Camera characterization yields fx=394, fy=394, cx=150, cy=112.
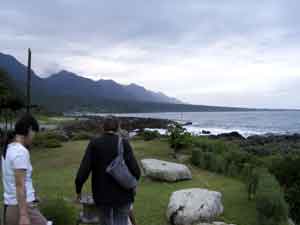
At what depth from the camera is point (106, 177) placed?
406cm

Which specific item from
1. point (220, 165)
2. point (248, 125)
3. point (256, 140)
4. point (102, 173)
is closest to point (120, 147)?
point (102, 173)

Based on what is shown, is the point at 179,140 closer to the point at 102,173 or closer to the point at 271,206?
the point at 271,206

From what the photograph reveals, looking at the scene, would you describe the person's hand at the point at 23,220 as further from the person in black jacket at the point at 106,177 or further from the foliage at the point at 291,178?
the foliage at the point at 291,178

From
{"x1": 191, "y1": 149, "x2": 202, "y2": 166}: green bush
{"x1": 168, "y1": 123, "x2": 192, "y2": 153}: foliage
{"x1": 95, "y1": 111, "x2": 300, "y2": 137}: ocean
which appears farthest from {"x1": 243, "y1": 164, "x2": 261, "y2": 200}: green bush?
{"x1": 95, "y1": 111, "x2": 300, "y2": 137}: ocean

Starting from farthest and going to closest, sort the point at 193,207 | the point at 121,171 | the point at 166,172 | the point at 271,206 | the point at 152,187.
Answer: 1. the point at 166,172
2. the point at 152,187
3. the point at 193,207
4. the point at 271,206
5. the point at 121,171

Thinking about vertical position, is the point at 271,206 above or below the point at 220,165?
above

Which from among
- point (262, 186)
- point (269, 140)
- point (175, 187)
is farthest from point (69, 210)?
point (269, 140)

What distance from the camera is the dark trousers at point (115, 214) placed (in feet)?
13.7

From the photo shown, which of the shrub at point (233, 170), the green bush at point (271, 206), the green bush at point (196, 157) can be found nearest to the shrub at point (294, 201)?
the green bush at point (271, 206)

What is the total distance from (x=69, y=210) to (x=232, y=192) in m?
4.84

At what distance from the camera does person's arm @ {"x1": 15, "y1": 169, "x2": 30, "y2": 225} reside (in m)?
3.39

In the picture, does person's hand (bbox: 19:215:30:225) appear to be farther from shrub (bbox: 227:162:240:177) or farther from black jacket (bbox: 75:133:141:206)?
shrub (bbox: 227:162:240:177)

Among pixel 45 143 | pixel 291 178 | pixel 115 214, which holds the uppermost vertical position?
pixel 115 214

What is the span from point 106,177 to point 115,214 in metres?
0.44
